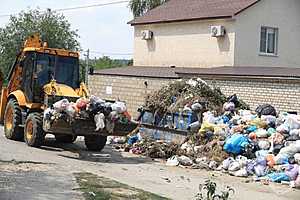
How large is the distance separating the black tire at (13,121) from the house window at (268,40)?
1485 centimetres

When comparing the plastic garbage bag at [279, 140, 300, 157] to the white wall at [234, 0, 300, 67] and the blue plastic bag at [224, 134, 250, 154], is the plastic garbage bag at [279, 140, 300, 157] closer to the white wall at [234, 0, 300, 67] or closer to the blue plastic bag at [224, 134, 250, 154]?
the blue plastic bag at [224, 134, 250, 154]

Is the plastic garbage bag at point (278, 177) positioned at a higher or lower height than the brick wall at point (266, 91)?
lower

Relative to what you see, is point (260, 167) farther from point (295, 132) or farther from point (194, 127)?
point (194, 127)

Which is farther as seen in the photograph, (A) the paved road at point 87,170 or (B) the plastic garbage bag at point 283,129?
(B) the plastic garbage bag at point 283,129

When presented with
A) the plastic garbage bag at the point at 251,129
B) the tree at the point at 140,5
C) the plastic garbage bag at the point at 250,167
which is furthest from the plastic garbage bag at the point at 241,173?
the tree at the point at 140,5

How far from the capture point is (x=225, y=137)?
1619cm

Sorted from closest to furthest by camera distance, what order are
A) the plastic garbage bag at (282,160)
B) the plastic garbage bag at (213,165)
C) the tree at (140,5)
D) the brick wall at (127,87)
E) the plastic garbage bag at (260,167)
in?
the plastic garbage bag at (260,167)
the plastic garbage bag at (282,160)
the plastic garbage bag at (213,165)
the brick wall at (127,87)
the tree at (140,5)

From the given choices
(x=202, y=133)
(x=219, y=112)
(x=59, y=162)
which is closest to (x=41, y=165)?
(x=59, y=162)

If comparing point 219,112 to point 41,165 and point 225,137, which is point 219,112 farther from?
point 41,165

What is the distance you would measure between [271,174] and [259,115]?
371 cm

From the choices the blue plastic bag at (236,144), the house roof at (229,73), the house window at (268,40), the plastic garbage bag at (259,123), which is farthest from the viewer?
the house window at (268,40)

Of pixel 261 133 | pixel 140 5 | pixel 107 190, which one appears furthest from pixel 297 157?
pixel 140 5

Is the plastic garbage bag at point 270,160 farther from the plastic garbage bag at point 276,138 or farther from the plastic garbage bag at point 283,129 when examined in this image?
the plastic garbage bag at point 283,129

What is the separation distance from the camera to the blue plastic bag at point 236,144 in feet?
50.4
